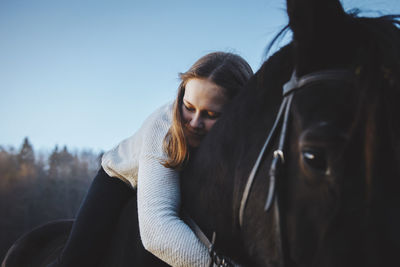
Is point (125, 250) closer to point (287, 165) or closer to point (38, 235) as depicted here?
point (287, 165)

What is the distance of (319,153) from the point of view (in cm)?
91

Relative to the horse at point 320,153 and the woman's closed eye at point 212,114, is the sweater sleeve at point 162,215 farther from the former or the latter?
the woman's closed eye at point 212,114

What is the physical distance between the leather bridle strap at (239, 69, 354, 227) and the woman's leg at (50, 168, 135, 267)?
134 centimetres

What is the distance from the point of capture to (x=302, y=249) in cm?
95

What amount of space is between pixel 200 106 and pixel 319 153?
1056 millimetres

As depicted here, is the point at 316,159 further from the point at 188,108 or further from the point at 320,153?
the point at 188,108

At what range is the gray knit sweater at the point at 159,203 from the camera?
1343 millimetres

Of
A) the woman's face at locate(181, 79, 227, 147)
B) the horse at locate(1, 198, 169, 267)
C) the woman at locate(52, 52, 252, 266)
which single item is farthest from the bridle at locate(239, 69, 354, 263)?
the horse at locate(1, 198, 169, 267)

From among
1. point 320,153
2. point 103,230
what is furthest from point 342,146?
point 103,230

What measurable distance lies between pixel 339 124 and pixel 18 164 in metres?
61.6

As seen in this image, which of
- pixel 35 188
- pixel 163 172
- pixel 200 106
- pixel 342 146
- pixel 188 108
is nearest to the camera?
pixel 342 146

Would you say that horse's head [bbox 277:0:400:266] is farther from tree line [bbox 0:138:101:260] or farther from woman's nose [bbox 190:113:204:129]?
tree line [bbox 0:138:101:260]

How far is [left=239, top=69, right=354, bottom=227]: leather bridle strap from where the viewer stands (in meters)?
0.97

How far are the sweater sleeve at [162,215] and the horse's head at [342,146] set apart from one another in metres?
0.53
